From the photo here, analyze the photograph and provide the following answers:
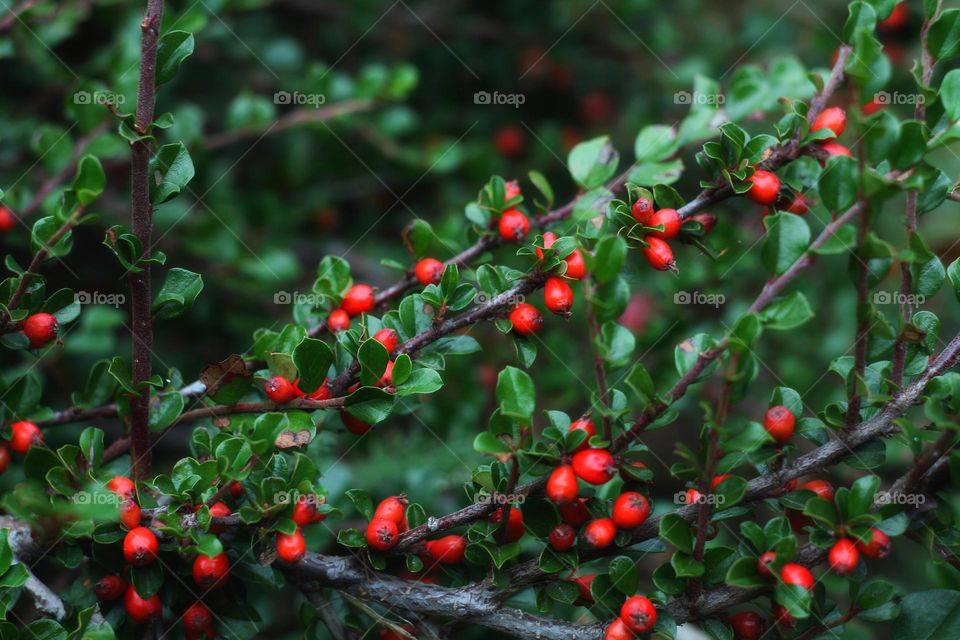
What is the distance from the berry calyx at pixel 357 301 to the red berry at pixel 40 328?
447mm

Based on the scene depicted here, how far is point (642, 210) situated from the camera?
4.17 ft

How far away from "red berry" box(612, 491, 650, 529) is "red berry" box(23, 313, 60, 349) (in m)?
0.87

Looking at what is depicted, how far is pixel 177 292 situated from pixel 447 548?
566 mm

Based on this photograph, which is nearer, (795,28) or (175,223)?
(175,223)

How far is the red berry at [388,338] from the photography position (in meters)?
1.29

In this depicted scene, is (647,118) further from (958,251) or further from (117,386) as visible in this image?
(117,386)

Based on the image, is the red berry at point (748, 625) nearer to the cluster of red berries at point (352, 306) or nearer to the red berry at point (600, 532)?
the red berry at point (600, 532)

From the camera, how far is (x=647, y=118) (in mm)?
2820

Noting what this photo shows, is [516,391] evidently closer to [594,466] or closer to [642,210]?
[594,466]

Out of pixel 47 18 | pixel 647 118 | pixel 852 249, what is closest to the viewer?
pixel 852 249

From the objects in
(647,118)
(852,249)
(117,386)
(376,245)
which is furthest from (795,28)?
(117,386)

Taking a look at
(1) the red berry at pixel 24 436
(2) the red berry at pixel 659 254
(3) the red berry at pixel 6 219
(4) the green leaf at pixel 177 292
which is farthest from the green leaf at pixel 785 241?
(3) the red berry at pixel 6 219

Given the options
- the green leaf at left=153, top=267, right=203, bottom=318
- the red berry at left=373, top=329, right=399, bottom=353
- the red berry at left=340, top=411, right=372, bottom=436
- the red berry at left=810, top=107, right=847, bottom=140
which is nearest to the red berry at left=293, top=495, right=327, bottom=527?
the red berry at left=340, top=411, right=372, bottom=436

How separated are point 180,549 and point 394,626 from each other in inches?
12.7
